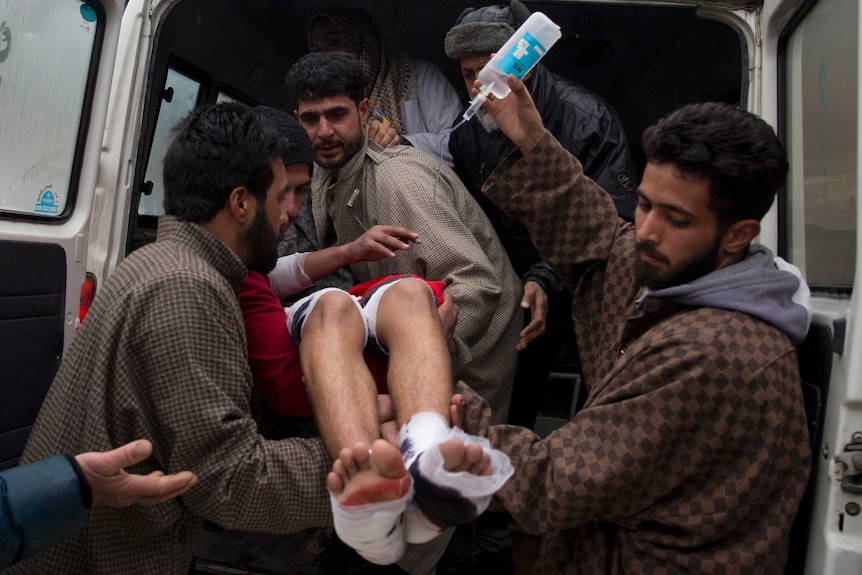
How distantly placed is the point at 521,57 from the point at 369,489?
1.25 metres

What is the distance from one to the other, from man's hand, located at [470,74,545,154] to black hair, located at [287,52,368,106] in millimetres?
957

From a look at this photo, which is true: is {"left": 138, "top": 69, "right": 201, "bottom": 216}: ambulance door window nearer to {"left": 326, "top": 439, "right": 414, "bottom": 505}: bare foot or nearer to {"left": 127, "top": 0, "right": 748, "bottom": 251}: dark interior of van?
{"left": 127, "top": 0, "right": 748, "bottom": 251}: dark interior of van

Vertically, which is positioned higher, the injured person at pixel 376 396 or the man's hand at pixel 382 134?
the man's hand at pixel 382 134

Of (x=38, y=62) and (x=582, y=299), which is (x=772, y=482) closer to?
(x=582, y=299)

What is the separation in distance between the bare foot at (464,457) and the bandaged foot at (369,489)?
0.08 meters

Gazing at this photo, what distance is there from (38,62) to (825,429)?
227cm

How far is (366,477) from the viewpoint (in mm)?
1349

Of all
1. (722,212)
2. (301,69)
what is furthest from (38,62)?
(722,212)

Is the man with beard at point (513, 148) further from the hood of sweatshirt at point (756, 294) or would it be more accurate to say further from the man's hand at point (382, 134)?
the hood of sweatshirt at point (756, 294)

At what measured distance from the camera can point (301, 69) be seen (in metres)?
2.82

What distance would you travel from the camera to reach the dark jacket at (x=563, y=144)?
2783mm

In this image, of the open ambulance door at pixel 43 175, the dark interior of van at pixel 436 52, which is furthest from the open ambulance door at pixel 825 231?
the open ambulance door at pixel 43 175

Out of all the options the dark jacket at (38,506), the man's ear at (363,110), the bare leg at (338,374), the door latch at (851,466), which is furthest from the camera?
the man's ear at (363,110)

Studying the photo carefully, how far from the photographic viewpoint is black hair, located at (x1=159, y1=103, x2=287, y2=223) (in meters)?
1.78
